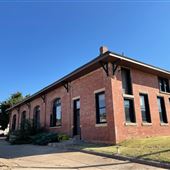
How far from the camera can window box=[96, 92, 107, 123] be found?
43.3 feet

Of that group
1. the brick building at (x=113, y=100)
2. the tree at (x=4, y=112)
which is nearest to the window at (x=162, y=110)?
the brick building at (x=113, y=100)

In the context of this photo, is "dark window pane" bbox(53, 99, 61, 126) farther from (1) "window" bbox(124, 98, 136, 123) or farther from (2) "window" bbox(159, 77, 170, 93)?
(2) "window" bbox(159, 77, 170, 93)

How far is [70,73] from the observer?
1509cm

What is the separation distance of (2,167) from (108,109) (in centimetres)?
727

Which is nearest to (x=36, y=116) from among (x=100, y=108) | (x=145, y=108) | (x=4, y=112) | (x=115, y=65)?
(x=100, y=108)

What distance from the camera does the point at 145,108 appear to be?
14.5 m

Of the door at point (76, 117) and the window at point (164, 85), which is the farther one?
the window at point (164, 85)

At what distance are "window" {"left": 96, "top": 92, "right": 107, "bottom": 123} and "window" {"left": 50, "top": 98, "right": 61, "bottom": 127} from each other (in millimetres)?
5635

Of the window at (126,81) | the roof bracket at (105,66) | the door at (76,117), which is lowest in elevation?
the door at (76,117)

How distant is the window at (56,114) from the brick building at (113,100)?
89 mm

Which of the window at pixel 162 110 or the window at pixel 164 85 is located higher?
the window at pixel 164 85

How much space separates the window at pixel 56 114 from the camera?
60.1ft

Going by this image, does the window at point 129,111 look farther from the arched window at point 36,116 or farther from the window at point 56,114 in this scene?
the arched window at point 36,116

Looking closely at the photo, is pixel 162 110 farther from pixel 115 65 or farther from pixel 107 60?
pixel 107 60
